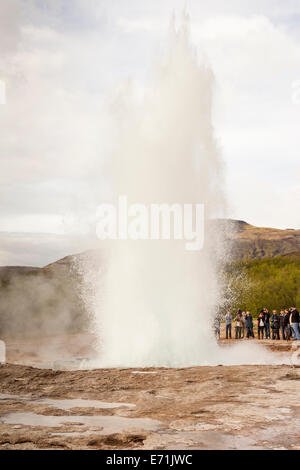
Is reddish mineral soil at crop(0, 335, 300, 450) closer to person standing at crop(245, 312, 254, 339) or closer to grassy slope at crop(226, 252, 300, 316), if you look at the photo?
person standing at crop(245, 312, 254, 339)

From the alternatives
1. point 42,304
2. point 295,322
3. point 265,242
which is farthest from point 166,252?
point 265,242

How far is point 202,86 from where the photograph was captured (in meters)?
16.9

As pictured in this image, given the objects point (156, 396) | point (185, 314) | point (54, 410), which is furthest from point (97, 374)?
point (185, 314)

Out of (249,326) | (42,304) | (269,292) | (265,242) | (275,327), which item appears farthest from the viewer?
(265,242)

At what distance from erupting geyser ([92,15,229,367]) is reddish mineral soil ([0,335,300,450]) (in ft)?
7.90

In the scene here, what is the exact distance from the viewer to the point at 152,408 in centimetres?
746

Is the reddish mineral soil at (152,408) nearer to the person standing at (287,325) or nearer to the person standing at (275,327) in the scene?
the person standing at (287,325)

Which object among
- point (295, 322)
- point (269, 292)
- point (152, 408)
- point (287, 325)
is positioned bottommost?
point (152, 408)

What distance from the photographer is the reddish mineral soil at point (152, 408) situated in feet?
17.9

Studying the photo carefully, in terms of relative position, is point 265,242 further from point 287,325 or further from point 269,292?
point 287,325

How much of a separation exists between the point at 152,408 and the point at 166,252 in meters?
7.39

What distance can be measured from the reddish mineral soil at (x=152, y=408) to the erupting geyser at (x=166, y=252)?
7.90 ft

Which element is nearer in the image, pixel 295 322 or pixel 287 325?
pixel 295 322

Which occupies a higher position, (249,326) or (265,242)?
(265,242)
